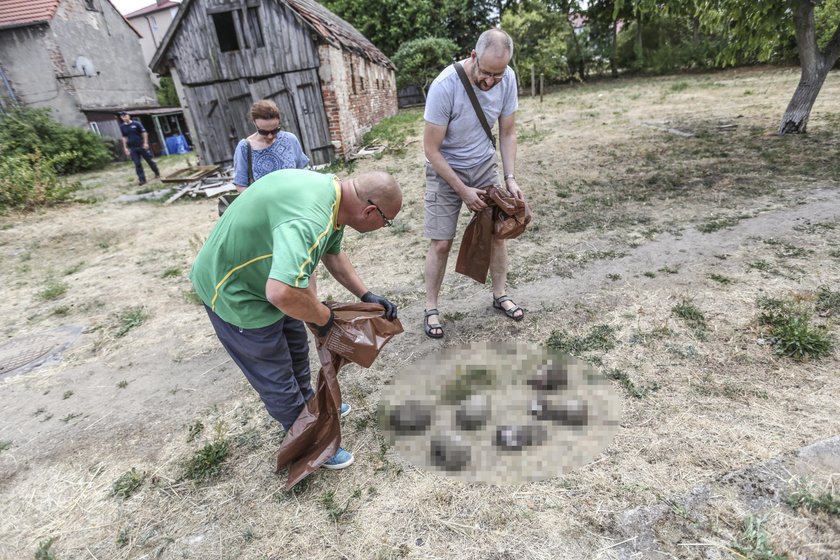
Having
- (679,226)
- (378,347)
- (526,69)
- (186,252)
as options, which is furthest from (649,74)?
(378,347)

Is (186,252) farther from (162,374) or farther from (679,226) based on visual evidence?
(679,226)

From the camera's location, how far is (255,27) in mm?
10391

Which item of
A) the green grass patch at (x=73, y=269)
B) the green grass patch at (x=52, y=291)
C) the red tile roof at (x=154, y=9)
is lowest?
the green grass patch at (x=52, y=291)

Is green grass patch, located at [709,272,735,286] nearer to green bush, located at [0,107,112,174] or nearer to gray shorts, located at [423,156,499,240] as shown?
gray shorts, located at [423,156,499,240]

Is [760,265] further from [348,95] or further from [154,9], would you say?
[154,9]

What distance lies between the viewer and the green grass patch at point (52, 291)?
518cm

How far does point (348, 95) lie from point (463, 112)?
34.4ft

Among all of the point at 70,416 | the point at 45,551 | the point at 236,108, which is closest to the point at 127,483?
the point at 45,551

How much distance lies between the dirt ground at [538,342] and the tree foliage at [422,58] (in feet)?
64.2

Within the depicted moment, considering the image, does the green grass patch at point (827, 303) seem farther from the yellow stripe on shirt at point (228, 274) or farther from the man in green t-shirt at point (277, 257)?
the yellow stripe on shirt at point (228, 274)

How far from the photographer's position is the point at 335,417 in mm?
2252

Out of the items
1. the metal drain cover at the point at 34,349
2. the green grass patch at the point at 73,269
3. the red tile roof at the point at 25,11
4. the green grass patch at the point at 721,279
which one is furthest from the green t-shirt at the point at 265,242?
the red tile roof at the point at 25,11

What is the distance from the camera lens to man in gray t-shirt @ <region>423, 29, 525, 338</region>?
2.79m

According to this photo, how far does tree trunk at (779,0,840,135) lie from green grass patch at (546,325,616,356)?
7907mm
